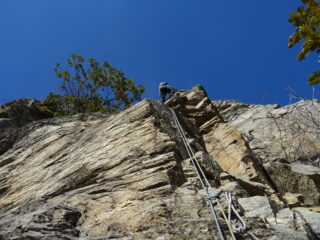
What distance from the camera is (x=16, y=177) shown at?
963 cm

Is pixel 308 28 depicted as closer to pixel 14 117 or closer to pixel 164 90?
pixel 164 90

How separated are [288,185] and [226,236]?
727 cm

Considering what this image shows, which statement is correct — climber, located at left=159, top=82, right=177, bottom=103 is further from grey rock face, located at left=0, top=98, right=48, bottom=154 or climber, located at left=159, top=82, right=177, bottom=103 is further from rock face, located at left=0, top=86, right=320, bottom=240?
grey rock face, located at left=0, top=98, right=48, bottom=154

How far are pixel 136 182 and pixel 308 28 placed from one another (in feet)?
13.9

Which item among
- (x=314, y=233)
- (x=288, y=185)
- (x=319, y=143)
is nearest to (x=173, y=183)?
(x=314, y=233)

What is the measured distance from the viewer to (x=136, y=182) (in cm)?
665

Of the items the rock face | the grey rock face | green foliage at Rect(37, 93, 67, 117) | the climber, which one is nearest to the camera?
the rock face

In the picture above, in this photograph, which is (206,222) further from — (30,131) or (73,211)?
(30,131)

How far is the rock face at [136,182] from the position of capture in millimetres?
5223

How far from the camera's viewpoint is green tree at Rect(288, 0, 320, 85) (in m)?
6.20

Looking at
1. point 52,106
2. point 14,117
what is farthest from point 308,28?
point 52,106

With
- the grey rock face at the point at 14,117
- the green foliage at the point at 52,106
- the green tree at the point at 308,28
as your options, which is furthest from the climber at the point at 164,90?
the green tree at the point at 308,28

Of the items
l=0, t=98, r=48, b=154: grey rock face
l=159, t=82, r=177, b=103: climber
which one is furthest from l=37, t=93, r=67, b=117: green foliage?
l=159, t=82, r=177, b=103: climber

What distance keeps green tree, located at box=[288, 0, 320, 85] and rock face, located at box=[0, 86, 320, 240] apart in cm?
106
